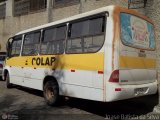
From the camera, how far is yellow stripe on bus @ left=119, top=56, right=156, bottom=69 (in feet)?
24.2

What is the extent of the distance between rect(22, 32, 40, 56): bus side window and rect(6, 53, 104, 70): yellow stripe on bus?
0.64ft

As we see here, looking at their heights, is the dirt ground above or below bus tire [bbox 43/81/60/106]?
below

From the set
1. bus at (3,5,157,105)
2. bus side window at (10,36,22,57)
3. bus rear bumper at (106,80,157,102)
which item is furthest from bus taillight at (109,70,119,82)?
bus side window at (10,36,22,57)

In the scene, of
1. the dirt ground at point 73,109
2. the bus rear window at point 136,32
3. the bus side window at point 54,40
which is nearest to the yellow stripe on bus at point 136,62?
the bus rear window at point 136,32

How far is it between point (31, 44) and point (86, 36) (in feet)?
11.4

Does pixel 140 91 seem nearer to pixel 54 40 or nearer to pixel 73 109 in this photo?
pixel 73 109

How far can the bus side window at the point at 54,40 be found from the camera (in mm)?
9022

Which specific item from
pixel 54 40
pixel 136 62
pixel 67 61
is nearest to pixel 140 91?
pixel 136 62

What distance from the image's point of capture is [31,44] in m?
11.0

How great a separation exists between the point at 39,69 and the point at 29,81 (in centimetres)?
103

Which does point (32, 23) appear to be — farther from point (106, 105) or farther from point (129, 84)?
point (129, 84)

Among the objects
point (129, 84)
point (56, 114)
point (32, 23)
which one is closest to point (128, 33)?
point (129, 84)

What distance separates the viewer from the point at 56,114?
838 centimetres

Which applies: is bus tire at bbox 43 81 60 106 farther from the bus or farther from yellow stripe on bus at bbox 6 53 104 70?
yellow stripe on bus at bbox 6 53 104 70
